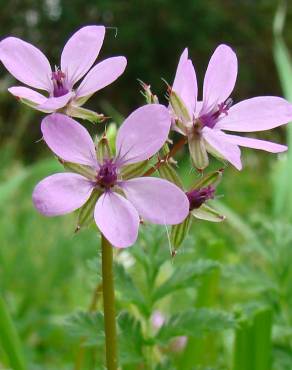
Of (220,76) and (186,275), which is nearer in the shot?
(220,76)

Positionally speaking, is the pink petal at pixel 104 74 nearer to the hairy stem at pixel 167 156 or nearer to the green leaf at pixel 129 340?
the hairy stem at pixel 167 156

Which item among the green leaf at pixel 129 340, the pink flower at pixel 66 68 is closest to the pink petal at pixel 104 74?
the pink flower at pixel 66 68

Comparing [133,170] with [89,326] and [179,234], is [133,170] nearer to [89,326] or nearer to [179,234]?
[179,234]

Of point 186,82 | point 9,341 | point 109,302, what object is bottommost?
point 9,341

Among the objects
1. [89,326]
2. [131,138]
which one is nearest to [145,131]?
[131,138]

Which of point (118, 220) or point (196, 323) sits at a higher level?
point (118, 220)

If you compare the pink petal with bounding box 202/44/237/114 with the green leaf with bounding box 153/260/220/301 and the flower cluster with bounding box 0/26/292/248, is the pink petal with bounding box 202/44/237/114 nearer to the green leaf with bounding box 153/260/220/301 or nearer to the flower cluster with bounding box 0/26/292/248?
the flower cluster with bounding box 0/26/292/248

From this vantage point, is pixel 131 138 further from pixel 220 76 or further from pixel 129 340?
pixel 129 340
